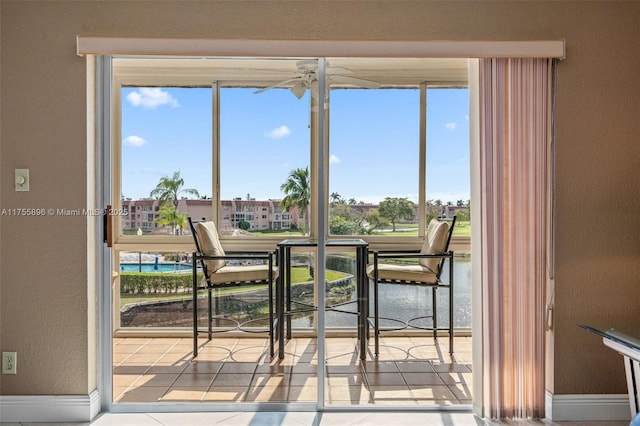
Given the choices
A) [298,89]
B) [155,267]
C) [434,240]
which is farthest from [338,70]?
[155,267]

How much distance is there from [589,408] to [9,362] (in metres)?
3.01

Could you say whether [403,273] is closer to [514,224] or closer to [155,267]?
[514,224]

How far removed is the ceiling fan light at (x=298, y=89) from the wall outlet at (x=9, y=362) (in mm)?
2024

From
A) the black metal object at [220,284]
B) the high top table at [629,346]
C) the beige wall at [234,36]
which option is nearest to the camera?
the high top table at [629,346]

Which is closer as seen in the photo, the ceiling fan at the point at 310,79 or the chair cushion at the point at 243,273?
the ceiling fan at the point at 310,79

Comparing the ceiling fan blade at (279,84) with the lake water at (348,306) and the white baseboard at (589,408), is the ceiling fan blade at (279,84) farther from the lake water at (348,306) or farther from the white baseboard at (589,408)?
the white baseboard at (589,408)

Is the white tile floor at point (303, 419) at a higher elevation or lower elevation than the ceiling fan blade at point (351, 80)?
lower

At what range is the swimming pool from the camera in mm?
2929

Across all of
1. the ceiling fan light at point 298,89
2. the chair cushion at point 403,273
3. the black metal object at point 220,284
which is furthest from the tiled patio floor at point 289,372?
the ceiling fan light at point 298,89

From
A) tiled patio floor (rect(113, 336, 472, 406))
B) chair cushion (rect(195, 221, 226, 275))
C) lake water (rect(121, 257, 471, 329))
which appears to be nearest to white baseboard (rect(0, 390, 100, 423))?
tiled patio floor (rect(113, 336, 472, 406))

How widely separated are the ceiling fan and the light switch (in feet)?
4.21

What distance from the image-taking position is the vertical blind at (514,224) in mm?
2600

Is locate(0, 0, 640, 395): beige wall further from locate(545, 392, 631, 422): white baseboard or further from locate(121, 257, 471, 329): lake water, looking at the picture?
locate(121, 257, 471, 329): lake water

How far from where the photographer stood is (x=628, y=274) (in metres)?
2.65
